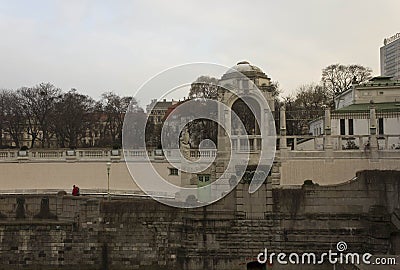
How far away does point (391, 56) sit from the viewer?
288ft

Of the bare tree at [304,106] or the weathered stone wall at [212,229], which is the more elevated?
the bare tree at [304,106]

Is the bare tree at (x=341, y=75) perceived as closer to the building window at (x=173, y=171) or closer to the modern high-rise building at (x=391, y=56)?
the modern high-rise building at (x=391, y=56)

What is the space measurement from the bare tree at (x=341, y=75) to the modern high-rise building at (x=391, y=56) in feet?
75.6

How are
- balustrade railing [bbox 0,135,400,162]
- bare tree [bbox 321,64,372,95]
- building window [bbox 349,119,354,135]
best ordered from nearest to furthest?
balustrade railing [bbox 0,135,400,162] < building window [bbox 349,119,354,135] < bare tree [bbox 321,64,372,95]

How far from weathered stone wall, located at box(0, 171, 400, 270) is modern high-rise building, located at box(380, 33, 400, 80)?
64.3 metres

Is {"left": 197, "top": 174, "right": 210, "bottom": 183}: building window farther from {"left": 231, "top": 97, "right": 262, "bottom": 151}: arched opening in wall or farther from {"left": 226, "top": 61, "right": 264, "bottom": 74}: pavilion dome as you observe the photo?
{"left": 226, "top": 61, "right": 264, "bottom": 74}: pavilion dome

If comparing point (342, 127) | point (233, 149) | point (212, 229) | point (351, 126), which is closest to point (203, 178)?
point (233, 149)

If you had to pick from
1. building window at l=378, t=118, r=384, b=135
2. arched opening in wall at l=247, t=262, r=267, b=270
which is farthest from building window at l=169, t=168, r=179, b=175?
building window at l=378, t=118, r=384, b=135

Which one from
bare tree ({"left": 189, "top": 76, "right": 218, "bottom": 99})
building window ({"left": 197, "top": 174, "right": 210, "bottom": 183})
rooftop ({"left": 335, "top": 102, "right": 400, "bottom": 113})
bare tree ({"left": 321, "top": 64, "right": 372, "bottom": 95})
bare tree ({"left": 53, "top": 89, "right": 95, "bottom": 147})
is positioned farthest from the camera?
bare tree ({"left": 321, "top": 64, "right": 372, "bottom": 95})

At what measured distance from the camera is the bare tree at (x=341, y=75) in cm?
6228

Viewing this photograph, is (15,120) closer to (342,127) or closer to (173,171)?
(173,171)

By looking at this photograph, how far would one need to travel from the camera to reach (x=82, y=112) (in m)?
58.7

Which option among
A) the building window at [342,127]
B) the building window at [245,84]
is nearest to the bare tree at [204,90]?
the building window at [342,127]

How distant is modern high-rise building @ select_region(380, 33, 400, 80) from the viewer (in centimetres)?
8546
